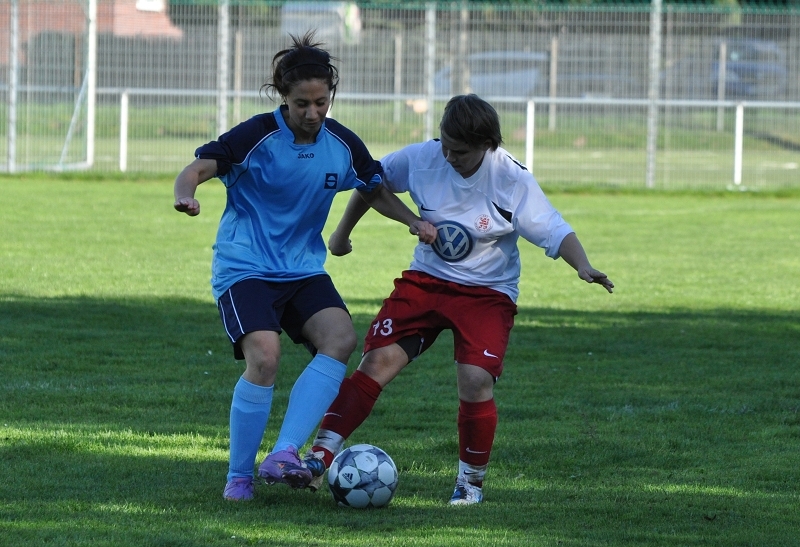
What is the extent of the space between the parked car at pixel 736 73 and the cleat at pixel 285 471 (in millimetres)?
18899

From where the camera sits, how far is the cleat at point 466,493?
4746mm

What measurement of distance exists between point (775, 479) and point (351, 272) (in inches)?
290

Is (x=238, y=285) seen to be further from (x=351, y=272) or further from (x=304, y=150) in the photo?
(x=351, y=272)

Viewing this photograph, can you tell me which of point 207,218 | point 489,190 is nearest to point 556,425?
point 489,190

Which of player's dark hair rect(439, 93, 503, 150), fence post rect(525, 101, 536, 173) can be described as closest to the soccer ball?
player's dark hair rect(439, 93, 503, 150)

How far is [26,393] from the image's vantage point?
260 inches

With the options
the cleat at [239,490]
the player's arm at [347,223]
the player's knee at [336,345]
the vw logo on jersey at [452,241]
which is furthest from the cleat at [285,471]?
the player's arm at [347,223]

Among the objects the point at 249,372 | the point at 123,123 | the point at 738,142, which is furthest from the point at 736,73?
the point at 249,372

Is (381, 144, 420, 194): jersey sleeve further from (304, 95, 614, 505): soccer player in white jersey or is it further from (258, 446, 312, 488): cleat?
(258, 446, 312, 488): cleat

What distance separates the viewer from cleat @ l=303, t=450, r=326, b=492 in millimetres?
4668

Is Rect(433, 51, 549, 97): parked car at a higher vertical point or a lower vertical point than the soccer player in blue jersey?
higher

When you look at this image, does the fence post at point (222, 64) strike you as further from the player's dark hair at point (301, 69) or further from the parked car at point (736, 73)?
the player's dark hair at point (301, 69)

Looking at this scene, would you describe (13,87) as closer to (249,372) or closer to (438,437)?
(438,437)

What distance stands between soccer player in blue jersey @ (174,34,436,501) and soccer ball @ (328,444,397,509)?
0.60 feet
